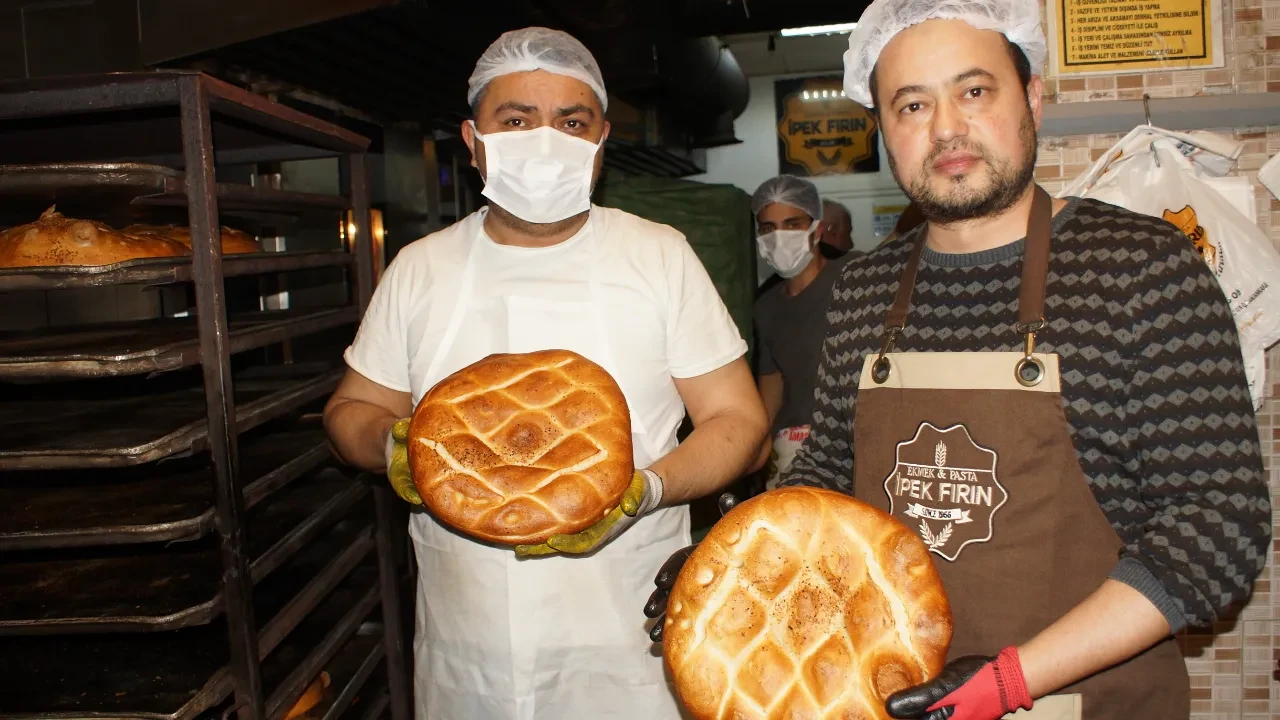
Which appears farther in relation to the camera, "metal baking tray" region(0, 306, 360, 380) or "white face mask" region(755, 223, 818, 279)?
"white face mask" region(755, 223, 818, 279)

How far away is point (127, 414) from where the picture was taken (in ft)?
6.67

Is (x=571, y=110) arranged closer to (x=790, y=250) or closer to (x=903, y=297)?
(x=903, y=297)

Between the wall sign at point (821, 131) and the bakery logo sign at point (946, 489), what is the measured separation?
8317 mm

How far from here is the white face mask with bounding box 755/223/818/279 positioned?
4207 millimetres

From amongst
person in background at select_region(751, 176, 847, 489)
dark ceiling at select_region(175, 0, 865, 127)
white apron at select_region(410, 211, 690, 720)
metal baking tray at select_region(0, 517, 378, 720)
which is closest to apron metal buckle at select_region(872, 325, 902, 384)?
white apron at select_region(410, 211, 690, 720)

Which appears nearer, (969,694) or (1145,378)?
(969,694)

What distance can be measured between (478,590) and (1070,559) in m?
1.21

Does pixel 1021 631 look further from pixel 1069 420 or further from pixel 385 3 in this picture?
pixel 385 3

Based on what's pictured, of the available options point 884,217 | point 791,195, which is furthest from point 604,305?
point 884,217

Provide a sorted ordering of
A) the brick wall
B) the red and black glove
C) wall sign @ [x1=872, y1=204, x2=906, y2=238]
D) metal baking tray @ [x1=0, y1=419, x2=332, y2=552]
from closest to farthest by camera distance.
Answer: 1. the red and black glove
2. metal baking tray @ [x1=0, y1=419, x2=332, y2=552]
3. the brick wall
4. wall sign @ [x1=872, y1=204, x2=906, y2=238]

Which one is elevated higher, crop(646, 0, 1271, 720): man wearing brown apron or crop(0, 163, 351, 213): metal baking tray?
crop(0, 163, 351, 213): metal baking tray

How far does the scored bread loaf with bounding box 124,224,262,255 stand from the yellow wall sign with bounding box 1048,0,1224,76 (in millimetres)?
2298

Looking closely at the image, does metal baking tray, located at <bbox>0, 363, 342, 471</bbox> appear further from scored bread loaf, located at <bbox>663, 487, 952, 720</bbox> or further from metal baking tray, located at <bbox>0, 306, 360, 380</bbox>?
scored bread loaf, located at <bbox>663, 487, 952, 720</bbox>

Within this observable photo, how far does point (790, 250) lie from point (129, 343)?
302 cm
